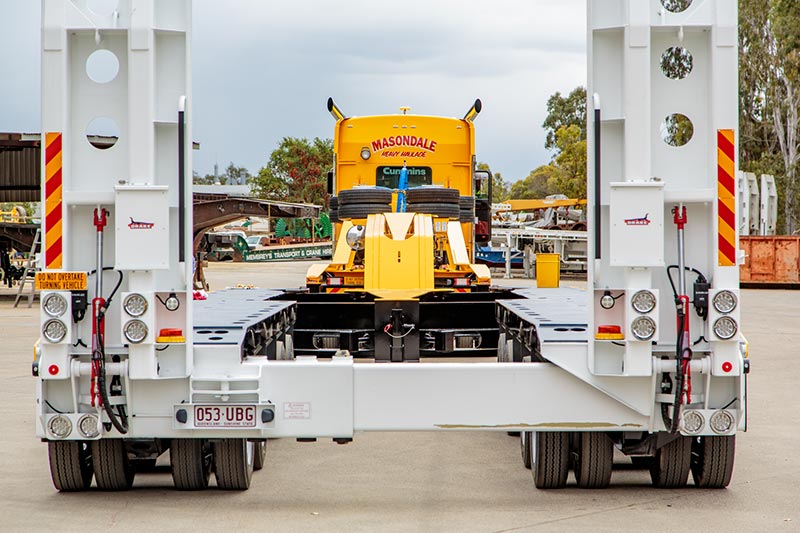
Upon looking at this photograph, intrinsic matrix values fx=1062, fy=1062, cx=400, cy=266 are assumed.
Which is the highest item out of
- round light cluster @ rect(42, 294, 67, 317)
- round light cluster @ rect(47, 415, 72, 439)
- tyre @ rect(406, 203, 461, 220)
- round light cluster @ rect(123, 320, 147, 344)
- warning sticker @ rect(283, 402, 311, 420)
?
tyre @ rect(406, 203, 461, 220)

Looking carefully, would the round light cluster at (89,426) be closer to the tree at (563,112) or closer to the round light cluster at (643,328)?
the round light cluster at (643,328)

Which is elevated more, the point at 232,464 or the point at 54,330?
the point at 54,330

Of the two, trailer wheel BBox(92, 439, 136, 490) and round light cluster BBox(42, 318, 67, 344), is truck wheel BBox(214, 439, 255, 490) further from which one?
round light cluster BBox(42, 318, 67, 344)

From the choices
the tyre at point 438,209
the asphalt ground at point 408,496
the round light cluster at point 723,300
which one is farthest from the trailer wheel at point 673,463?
the tyre at point 438,209

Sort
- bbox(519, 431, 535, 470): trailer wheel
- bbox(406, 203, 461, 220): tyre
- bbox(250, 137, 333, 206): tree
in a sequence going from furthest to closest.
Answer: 1. bbox(250, 137, 333, 206): tree
2. bbox(406, 203, 461, 220): tyre
3. bbox(519, 431, 535, 470): trailer wheel

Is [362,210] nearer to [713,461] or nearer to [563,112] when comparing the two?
[713,461]

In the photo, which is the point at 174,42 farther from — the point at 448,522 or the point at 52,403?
the point at 448,522

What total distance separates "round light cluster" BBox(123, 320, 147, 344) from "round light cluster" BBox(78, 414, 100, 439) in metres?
0.56

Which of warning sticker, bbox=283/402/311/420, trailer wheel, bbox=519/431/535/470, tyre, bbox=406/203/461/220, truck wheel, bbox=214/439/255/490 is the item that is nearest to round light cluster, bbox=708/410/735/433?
trailer wheel, bbox=519/431/535/470

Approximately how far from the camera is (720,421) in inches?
244

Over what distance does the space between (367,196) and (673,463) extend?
6.23 metres

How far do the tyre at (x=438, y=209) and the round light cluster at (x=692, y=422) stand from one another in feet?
20.4

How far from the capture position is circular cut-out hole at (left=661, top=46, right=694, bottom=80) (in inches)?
244

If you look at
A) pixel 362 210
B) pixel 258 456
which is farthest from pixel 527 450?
pixel 362 210
